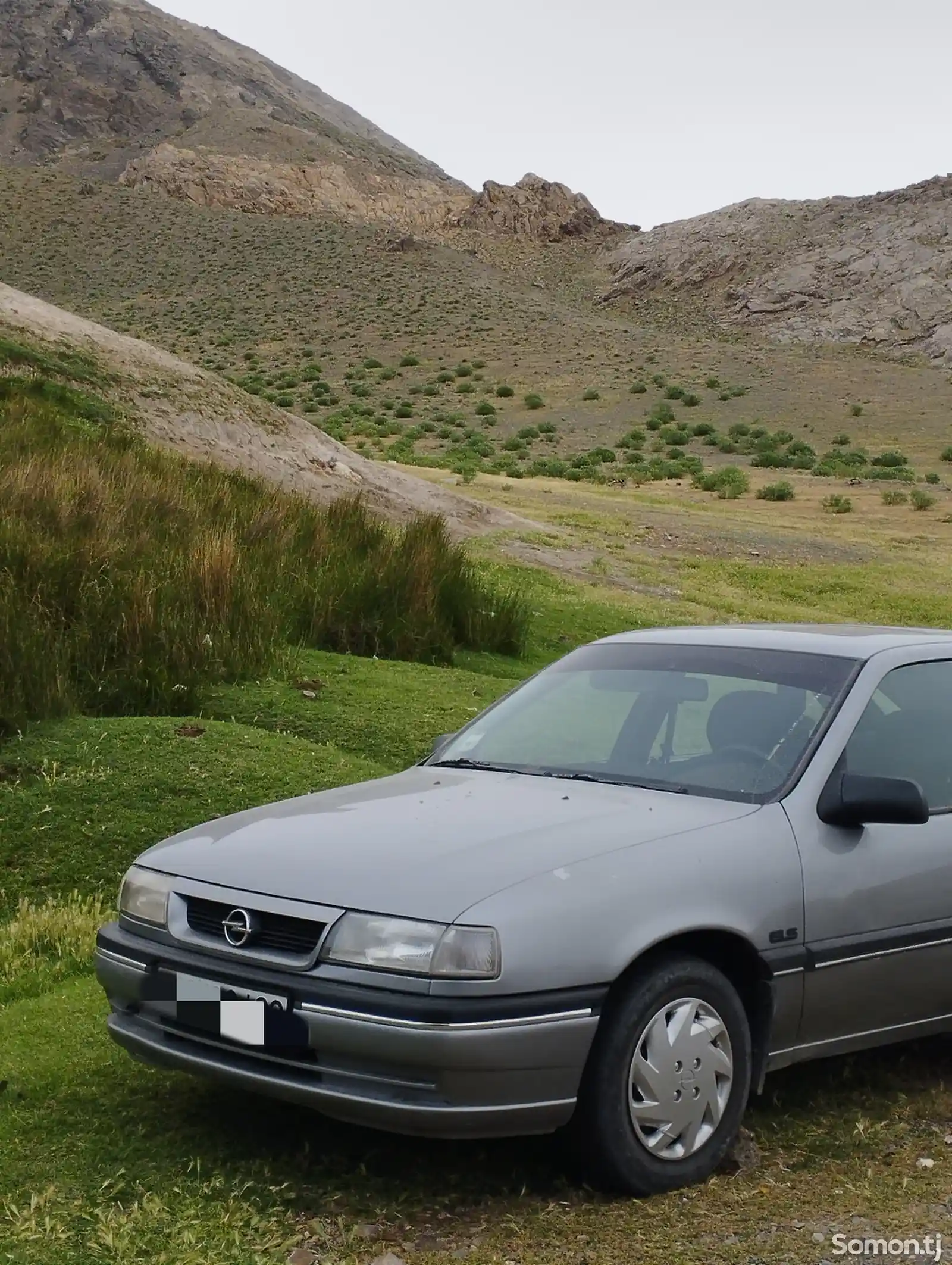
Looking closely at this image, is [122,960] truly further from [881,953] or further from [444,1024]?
[881,953]

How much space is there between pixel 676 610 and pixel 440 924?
13.3m

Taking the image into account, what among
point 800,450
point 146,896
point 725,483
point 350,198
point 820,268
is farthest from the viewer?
point 350,198

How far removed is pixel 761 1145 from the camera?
468 centimetres

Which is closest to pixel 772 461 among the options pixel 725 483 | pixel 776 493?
pixel 725 483

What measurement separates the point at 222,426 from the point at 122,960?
15042 mm

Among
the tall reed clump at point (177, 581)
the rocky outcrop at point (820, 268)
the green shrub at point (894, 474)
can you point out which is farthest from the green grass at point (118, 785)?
the rocky outcrop at point (820, 268)

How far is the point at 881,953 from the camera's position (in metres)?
4.75

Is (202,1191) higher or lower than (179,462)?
lower

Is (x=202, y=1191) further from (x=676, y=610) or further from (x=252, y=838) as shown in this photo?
(x=676, y=610)

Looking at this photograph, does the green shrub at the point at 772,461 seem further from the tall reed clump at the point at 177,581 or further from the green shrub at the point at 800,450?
the tall reed clump at the point at 177,581

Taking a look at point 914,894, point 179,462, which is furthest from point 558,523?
point 914,894

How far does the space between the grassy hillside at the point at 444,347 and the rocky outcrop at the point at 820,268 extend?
3.28 metres

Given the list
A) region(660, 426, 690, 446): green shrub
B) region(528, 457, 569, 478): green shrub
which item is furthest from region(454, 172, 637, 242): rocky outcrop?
region(528, 457, 569, 478): green shrub

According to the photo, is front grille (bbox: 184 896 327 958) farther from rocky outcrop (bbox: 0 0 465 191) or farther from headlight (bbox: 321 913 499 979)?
rocky outcrop (bbox: 0 0 465 191)
